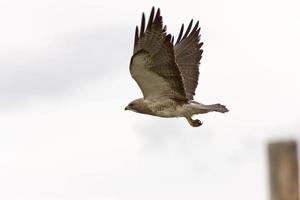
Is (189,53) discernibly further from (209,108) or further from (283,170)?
(283,170)

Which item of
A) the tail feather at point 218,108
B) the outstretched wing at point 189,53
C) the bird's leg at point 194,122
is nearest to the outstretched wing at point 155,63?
the tail feather at point 218,108

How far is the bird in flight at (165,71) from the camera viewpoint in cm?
1274

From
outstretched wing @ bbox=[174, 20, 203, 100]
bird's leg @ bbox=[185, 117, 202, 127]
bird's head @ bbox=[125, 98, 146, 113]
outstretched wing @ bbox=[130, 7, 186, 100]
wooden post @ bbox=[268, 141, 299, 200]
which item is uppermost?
outstretched wing @ bbox=[174, 20, 203, 100]

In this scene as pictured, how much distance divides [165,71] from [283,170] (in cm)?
602

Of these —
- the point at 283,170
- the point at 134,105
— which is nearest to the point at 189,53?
the point at 134,105

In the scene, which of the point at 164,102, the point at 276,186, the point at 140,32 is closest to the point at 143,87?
the point at 164,102

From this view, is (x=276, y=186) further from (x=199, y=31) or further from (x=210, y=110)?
(x=199, y=31)

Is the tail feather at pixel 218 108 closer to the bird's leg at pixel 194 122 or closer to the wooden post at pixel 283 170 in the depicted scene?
the bird's leg at pixel 194 122

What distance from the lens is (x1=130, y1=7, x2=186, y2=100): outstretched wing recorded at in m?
12.6

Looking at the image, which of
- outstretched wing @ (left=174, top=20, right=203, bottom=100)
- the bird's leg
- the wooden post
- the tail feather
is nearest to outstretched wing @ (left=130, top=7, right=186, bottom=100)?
the tail feather

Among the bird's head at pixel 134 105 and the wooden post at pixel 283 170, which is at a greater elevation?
the bird's head at pixel 134 105

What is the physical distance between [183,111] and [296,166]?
690 centimetres

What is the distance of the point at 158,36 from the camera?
1265 cm

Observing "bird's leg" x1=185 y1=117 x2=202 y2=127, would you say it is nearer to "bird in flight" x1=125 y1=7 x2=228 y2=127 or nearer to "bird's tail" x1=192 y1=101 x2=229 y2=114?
"bird in flight" x1=125 y1=7 x2=228 y2=127
